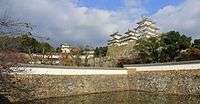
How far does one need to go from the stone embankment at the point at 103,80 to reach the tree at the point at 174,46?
215 inches

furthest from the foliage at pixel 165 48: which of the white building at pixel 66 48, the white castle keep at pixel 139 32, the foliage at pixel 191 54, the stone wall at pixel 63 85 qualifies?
the white castle keep at pixel 139 32

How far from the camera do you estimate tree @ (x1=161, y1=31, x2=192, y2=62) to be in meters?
27.3

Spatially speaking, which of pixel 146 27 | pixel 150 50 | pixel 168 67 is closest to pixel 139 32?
pixel 146 27

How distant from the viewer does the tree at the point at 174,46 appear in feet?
89.6

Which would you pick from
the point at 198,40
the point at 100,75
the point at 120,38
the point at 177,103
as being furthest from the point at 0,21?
the point at 120,38

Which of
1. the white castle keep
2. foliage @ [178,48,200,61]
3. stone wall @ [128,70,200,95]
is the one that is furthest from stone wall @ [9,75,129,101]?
the white castle keep

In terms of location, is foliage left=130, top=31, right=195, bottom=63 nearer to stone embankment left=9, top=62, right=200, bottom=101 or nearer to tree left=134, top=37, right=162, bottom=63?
tree left=134, top=37, right=162, bottom=63

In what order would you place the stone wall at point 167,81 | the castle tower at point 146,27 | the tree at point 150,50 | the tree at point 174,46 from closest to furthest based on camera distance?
1. the stone wall at point 167,81
2. the tree at point 174,46
3. the tree at point 150,50
4. the castle tower at point 146,27

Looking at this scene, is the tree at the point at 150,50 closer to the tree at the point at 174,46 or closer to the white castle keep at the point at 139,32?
the tree at the point at 174,46

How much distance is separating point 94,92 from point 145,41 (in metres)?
12.0

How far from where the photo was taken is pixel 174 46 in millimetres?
27328

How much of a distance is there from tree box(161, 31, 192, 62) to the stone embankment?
215 inches

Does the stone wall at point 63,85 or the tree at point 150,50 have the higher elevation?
the tree at point 150,50

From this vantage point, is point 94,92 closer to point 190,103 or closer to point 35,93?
point 35,93
